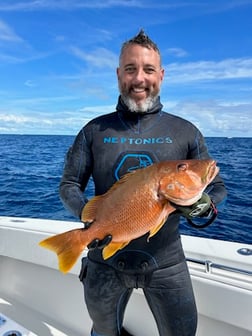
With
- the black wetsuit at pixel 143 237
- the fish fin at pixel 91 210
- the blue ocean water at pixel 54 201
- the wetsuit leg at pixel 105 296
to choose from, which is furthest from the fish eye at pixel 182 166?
the blue ocean water at pixel 54 201

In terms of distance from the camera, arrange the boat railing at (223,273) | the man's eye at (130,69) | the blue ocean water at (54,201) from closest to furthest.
Answer: 1. the man's eye at (130,69)
2. the boat railing at (223,273)
3. the blue ocean water at (54,201)

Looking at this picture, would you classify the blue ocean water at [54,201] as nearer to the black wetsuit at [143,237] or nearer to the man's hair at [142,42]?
the black wetsuit at [143,237]

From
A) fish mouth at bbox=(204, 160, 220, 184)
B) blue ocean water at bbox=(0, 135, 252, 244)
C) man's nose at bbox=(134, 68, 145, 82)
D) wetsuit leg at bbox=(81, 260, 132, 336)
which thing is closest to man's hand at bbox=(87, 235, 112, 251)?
wetsuit leg at bbox=(81, 260, 132, 336)

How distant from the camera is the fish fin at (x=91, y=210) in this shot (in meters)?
2.03

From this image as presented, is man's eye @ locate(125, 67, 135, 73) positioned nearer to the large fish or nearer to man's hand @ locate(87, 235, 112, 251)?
the large fish

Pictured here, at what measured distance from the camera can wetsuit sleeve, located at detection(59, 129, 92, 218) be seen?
7.68 feet

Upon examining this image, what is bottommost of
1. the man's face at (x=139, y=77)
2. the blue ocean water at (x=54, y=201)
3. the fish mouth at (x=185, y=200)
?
the blue ocean water at (x=54, y=201)

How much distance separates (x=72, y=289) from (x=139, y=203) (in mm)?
2130

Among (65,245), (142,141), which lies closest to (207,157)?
(142,141)

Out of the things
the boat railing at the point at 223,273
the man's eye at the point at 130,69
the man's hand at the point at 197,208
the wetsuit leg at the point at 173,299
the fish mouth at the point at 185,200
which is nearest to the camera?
the fish mouth at the point at 185,200

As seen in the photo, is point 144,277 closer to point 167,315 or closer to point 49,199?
point 167,315

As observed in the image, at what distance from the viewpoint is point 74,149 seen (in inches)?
95.9

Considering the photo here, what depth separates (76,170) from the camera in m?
2.40

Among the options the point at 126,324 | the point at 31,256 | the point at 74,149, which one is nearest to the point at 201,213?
the point at 74,149
